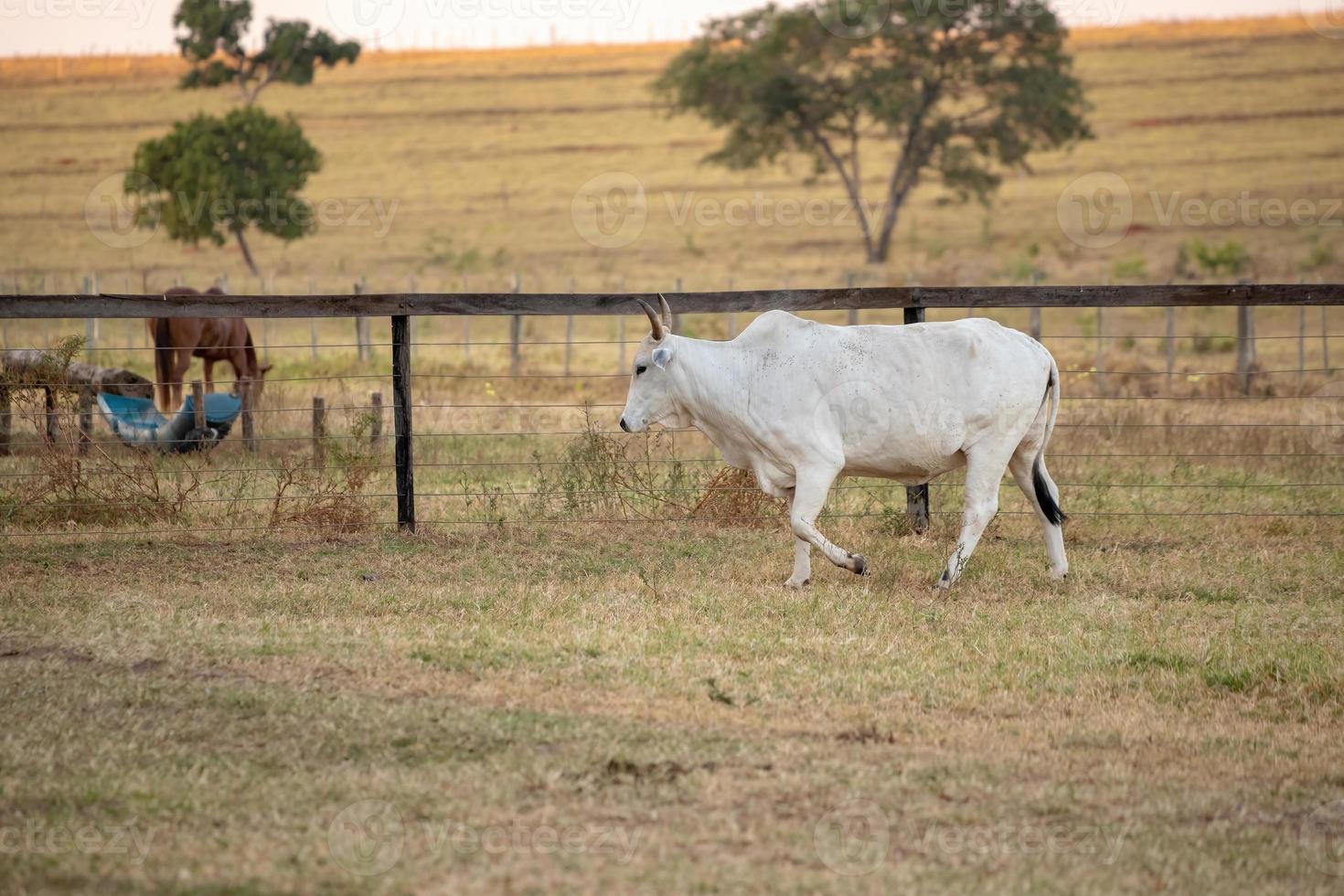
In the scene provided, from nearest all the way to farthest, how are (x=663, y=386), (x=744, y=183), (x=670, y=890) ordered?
(x=670, y=890), (x=663, y=386), (x=744, y=183)

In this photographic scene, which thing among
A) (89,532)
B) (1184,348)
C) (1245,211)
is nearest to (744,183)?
(1245,211)

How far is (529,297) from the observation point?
386 inches

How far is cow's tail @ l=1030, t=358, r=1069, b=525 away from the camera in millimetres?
8602

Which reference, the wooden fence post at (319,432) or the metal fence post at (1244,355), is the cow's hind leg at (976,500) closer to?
the wooden fence post at (319,432)

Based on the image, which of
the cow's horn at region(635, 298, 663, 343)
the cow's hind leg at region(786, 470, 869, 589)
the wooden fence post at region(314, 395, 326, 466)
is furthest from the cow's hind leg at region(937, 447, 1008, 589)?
the wooden fence post at region(314, 395, 326, 466)

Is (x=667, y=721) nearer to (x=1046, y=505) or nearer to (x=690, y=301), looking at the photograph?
(x=1046, y=505)

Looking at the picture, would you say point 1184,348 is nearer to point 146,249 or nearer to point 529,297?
point 529,297

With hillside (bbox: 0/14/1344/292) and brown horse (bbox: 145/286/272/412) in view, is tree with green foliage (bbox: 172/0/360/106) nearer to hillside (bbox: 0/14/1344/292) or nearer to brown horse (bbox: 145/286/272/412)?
hillside (bbox: 0/14/1344/292)

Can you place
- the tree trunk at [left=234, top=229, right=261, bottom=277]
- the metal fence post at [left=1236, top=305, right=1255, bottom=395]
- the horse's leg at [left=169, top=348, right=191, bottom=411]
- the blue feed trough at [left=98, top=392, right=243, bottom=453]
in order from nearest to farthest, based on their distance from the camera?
the blue feed trough at [left=98, top=392, right=243, bottom=453]
the horse's leg at [left=169, top=348, right=191, bottom=411]
the metal fence post at [left=1236, top=305, right=1255, bottom=395]
the tree trunk at [left=234, top=229, right=261, bottom=277]

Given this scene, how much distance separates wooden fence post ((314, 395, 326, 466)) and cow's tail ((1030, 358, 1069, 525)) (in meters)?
5.16

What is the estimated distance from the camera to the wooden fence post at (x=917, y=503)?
32.9 feet

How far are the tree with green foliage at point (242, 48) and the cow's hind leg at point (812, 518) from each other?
4477 cm

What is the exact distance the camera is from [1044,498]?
8.74 meters

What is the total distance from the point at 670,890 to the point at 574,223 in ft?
158
